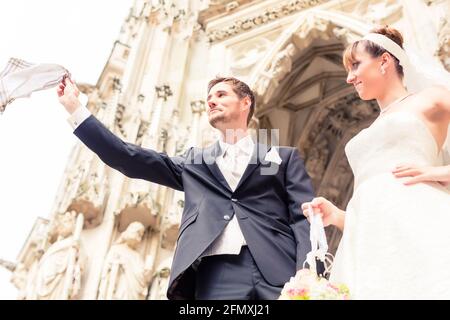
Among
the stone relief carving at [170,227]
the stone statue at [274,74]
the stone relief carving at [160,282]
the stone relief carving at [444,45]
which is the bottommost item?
the stone relief carving at [160,282]

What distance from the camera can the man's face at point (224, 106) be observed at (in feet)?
8.64

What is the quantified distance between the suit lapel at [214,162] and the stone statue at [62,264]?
10.1ft

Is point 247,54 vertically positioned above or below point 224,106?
above

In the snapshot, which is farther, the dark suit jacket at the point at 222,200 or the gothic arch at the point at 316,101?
the gothic arch at the point at 316,101

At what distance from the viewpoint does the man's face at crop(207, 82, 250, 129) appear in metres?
2.63

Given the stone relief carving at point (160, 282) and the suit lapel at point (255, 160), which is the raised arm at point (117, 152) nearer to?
the suit lapel at point (255, 160)

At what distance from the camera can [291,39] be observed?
25.7 ft

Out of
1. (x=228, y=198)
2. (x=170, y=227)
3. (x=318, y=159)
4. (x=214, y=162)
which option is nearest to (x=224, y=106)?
(x=214, y=162)

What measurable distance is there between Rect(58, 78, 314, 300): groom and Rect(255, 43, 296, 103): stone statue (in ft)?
15.4

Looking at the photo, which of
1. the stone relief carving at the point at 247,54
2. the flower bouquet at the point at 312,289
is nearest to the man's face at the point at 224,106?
the flower bouquet at the point at 312,289

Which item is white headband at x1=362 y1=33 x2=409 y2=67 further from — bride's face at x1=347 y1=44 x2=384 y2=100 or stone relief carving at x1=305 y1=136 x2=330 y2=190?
stone relief carving at x1=305 y1=136 x2=330 y2=190

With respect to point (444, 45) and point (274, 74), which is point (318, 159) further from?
point (444, 45)

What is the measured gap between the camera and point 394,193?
1998 mm

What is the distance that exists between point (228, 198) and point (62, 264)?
3453 mm
